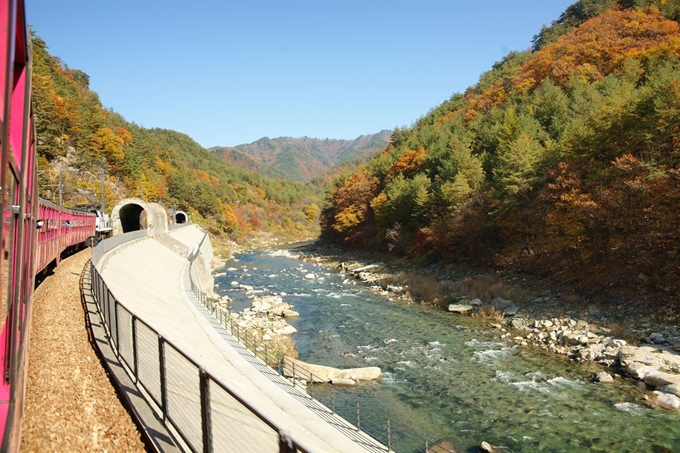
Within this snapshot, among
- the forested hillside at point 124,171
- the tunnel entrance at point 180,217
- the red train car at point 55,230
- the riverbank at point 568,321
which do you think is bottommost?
the riverbank at point 568,321

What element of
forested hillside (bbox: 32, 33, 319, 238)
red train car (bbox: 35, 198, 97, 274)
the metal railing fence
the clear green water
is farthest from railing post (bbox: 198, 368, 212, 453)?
forested hillside (bbox: 32, 33, 319, 238)

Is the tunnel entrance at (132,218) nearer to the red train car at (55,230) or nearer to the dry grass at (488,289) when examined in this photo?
the red train car at (55,230)

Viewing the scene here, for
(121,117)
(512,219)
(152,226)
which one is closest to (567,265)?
(512,219)

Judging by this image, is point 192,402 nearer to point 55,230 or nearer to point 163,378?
point 163,378

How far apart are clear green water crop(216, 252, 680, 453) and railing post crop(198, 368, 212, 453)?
8730 millimetres

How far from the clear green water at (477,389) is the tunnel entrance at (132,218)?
34.5 meters

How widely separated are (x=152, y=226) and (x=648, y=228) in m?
37.9

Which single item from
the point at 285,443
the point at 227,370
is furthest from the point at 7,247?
the point at 227,370

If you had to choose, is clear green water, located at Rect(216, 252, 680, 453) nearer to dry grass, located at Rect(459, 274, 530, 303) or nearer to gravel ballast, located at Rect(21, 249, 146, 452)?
dry grass, located at Rect(459, 274, 530, 303)

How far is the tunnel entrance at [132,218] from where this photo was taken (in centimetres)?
5032

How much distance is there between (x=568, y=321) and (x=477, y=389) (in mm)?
9380

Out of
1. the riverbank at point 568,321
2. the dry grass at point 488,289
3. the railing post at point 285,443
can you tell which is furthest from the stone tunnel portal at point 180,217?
the railing post at point 285,443

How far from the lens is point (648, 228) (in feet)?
71.8

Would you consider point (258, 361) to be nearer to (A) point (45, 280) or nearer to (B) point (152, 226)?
(A) point (45, 280)
